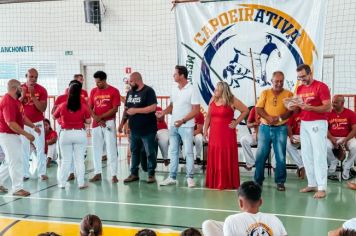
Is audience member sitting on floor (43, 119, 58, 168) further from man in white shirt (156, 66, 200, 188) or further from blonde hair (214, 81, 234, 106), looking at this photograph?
blonde hair (214, 81, 234, 106)

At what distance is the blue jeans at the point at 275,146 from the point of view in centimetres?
693

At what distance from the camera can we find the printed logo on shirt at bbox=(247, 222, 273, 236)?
9.58ft

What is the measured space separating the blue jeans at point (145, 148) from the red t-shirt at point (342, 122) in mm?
3244

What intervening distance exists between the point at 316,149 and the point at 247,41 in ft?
9.32

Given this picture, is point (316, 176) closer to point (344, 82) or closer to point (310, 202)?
point (310, 202)

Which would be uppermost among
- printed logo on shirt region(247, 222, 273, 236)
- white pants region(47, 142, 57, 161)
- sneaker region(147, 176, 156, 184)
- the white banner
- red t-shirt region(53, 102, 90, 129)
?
the white banner

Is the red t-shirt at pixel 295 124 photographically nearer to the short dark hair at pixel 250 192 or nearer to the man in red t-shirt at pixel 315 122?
the man in red t-shirt at pixel 315 122

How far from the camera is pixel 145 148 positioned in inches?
302

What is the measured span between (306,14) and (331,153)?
8.30 ft

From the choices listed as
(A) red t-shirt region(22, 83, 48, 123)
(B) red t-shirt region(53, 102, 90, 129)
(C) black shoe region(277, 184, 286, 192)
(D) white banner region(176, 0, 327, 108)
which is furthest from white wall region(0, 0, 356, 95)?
(C) black shoe region(277, 184, 286, 192)

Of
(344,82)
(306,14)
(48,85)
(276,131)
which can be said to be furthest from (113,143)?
(48,85)

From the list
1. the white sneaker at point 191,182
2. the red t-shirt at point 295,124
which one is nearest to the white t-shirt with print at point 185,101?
the white sneaker at point 191,182

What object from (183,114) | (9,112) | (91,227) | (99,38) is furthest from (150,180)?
(99,38)

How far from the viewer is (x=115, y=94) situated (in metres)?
7.81
